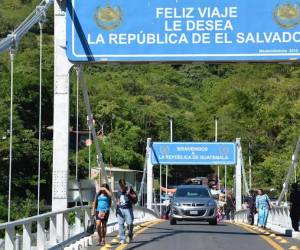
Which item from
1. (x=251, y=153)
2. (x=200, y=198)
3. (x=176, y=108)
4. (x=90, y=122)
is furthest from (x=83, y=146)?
(x=90, y=122)

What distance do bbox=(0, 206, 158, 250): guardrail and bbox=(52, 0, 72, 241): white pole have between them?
0.64 m

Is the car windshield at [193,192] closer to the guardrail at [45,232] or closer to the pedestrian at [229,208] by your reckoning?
the guardrail at [45,232]

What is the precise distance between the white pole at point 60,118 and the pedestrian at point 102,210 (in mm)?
819

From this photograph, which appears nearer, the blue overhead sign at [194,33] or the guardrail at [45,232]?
the guardrail at [45,232]

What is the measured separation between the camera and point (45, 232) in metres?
14.6

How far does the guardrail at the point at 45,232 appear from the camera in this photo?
1169 cm

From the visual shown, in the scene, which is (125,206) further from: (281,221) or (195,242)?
(281,221)

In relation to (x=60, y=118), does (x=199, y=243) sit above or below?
below

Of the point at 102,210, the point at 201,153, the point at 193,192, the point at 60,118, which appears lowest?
the point at 102,210

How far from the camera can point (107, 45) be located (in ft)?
63.6

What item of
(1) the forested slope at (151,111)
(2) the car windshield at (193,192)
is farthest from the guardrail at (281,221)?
(1) the forested slope at (151,111)

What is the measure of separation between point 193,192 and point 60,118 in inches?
544

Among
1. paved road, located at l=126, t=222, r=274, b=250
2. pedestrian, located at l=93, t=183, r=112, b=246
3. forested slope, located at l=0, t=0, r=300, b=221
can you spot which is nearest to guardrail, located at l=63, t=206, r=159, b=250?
pedestrian, located at l=93, t=183, r=112, b=246

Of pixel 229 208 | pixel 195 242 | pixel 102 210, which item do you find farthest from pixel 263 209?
pixel 229 208
